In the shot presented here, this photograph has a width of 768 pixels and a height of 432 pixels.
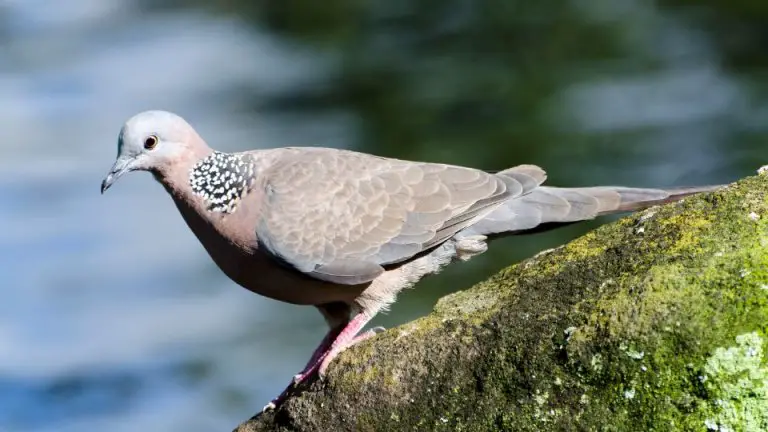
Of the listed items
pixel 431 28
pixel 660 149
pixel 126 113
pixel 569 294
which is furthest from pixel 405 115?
pixel 569 294

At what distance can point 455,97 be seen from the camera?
1094 centimetres

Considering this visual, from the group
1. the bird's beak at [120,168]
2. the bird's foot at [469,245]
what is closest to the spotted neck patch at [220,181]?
the bird's beak at [120,168]

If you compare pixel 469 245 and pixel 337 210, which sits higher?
pixel 337 210

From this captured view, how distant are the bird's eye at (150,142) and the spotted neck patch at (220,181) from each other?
0.66 feet

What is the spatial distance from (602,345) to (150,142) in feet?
7.90

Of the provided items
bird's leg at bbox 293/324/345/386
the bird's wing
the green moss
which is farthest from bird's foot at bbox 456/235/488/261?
the green moss

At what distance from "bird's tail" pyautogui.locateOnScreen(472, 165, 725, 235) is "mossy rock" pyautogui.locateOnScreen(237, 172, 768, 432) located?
83cm

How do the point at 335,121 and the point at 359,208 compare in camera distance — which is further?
the point at 335,121

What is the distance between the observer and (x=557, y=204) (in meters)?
5.08

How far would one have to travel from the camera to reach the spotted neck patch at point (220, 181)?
194 inches

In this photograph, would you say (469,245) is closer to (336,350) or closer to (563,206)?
(563,206)

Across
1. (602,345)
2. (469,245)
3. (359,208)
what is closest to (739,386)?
(602,345)

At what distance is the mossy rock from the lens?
3.17 meters

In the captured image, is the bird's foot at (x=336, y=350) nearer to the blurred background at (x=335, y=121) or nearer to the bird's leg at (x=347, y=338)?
the bird's leg at (x=347, y=338)
